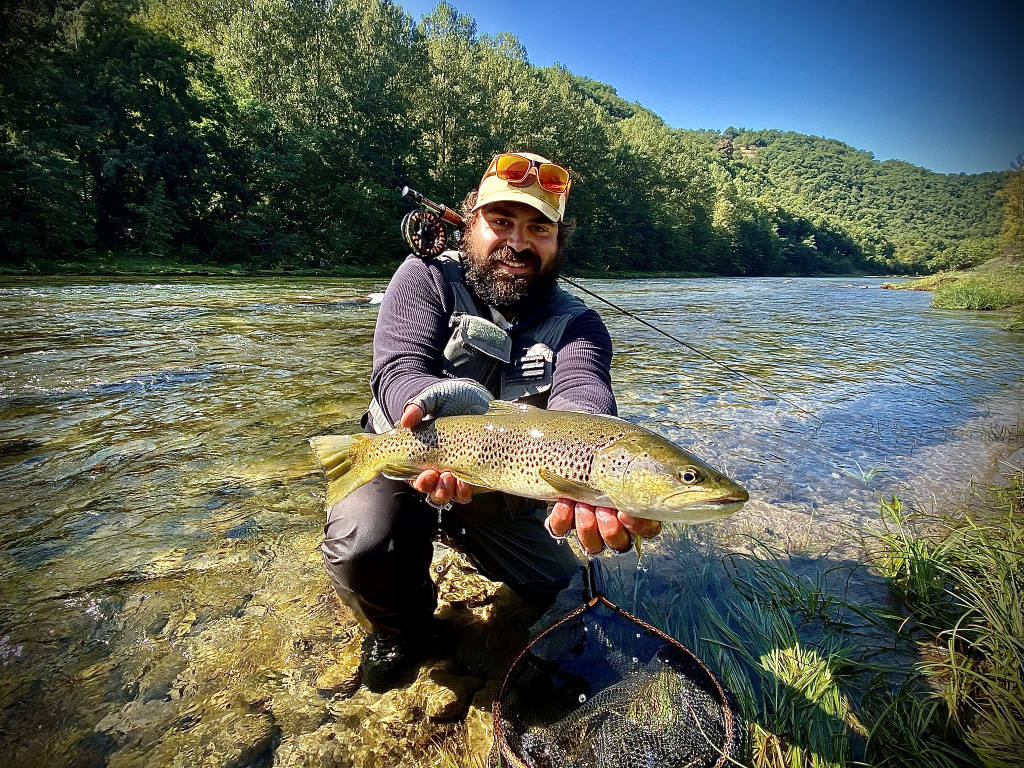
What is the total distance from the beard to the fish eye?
1622 millimetres

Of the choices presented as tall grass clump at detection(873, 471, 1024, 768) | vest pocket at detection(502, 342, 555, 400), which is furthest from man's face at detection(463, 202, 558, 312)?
tall grass clump at detection(873, 471, 1024, 768)

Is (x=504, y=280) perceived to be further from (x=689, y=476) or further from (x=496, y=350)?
(x=689, y=476)

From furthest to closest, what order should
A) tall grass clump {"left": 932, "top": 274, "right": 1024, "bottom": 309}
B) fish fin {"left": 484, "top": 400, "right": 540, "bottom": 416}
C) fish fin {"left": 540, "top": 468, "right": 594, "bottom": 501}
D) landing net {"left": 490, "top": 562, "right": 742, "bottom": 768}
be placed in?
tall grass clump {"left": 932, "top": 274, "right": 1024, "bottom": 309} → fish fin {"left": 484, "top": 400, "right": 540, "bottom": 416} → fish fin {"left": 540, "top": 468, "right": 594, "bottom": 501} → landing net {"left": 490, "top": 562, "right": 742, "bottom": 768}

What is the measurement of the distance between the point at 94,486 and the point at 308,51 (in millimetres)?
46545

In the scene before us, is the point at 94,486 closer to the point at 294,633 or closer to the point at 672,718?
the point at 294,633

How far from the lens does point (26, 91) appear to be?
2711 cm

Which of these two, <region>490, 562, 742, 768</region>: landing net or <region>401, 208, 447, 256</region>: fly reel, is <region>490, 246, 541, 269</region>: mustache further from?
<region>490, 562, 742, 768</region>: landing net

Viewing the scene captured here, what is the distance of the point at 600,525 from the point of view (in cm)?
217

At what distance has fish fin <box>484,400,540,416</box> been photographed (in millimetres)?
2500

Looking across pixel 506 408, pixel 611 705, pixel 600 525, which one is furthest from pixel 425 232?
pixel 611 705

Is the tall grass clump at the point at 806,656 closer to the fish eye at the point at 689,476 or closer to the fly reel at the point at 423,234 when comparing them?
the fish eye at the point at 689,476

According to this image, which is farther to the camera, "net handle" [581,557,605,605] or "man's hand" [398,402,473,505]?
"net handle" [581,557,605,605]

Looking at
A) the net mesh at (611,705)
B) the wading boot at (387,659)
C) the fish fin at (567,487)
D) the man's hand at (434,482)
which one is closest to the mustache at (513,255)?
the man's hand at (434,482)

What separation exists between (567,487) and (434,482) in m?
0.67
